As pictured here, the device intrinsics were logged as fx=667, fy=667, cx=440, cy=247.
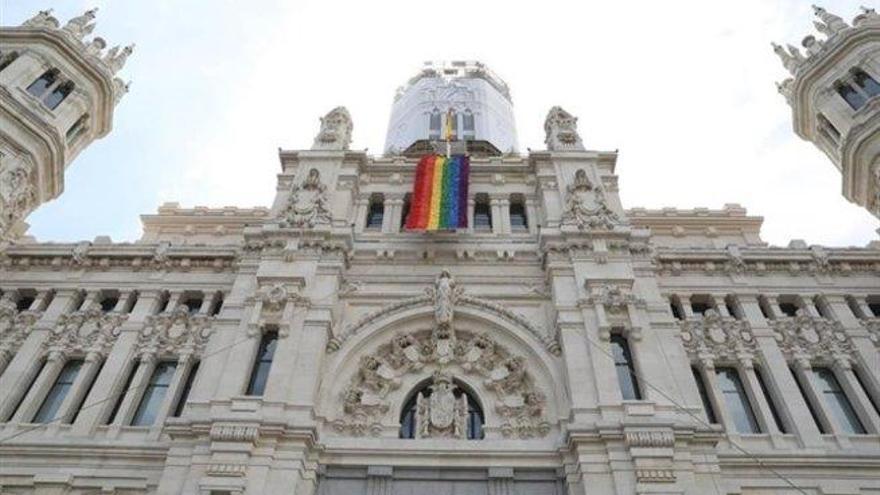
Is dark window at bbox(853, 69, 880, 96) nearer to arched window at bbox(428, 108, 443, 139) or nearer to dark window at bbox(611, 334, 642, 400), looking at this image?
dark window at bbox(611, 334, 642, 400)

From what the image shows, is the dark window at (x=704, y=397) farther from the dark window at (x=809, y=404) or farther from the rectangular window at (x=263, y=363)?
the rectangular window at (x=263, y=363)

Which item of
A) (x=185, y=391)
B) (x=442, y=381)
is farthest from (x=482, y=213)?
(x=185, y=391)

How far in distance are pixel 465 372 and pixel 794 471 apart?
10.5 meters

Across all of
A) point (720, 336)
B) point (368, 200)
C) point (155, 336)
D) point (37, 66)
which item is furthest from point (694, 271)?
point (37, 66)

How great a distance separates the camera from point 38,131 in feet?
97.6

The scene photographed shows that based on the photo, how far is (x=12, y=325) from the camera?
24.9 meters

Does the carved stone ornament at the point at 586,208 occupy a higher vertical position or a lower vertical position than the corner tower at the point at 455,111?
lower

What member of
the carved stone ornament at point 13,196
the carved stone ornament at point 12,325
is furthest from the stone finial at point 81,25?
the carved stone ornament at point 12,325

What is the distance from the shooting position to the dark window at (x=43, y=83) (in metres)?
31.9

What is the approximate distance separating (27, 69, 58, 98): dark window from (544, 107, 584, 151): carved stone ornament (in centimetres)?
2442

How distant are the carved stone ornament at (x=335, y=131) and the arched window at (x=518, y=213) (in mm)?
8461

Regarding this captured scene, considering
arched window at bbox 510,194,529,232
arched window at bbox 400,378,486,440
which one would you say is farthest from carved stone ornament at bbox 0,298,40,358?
arched window at bbox 510,194,529,232

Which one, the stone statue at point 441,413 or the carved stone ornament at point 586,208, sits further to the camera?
the carved stone ornament at point 586,208

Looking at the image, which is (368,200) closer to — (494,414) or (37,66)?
(494,414)
